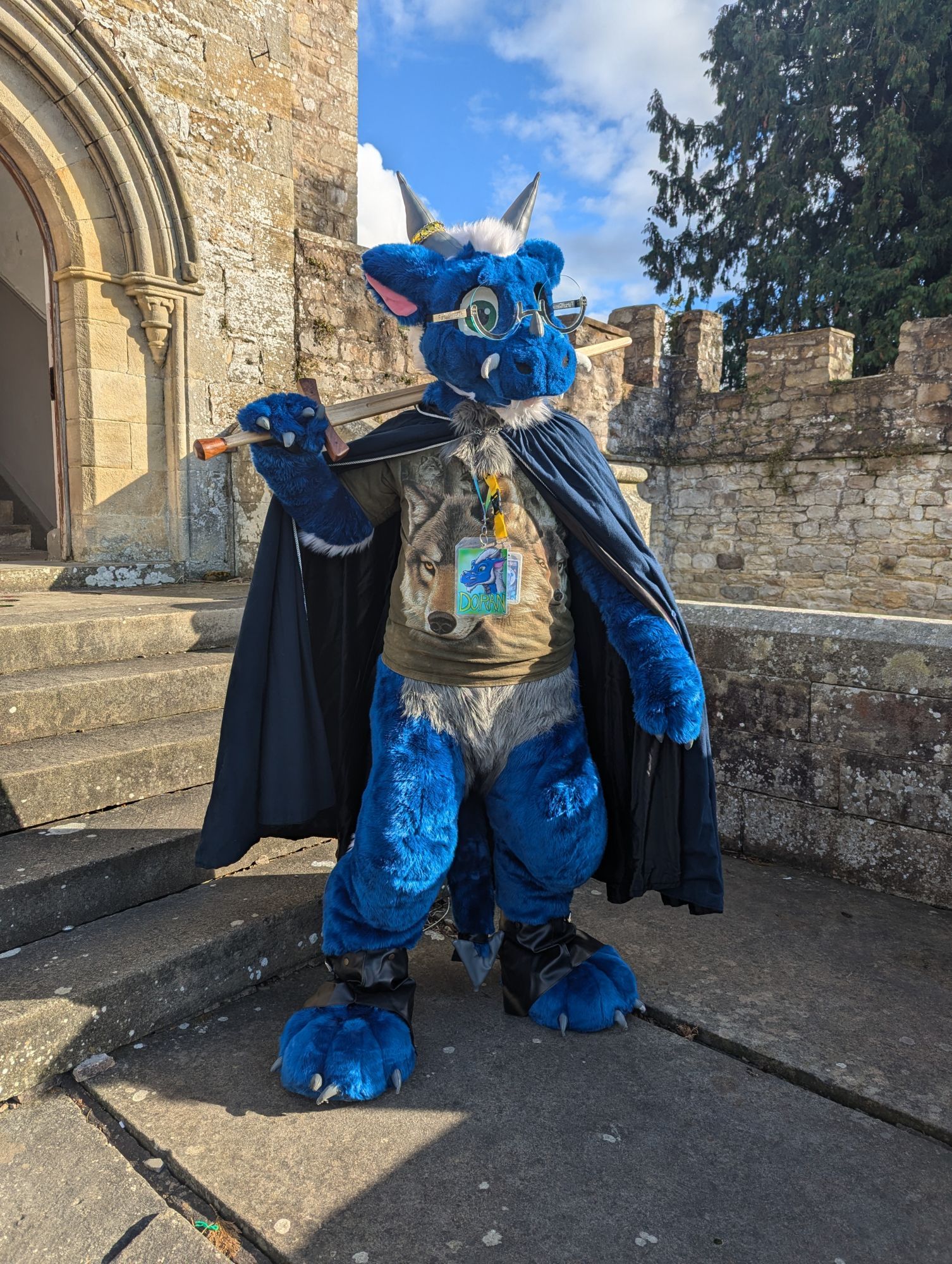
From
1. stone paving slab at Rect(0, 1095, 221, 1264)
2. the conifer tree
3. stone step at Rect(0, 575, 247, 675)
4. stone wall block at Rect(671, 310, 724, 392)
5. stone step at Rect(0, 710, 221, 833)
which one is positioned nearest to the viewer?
stone paving slab at Rect(0, 1095, 221, 1264)

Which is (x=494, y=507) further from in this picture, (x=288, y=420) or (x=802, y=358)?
(x=802, y=358)

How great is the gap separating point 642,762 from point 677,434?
9918mm

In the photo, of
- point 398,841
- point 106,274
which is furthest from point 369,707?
point 106,274

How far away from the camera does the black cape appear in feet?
7.48

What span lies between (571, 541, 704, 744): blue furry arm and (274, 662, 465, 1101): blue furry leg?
506 mm

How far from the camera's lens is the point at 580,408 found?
10.2 metres

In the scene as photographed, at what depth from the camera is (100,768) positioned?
2.85 m

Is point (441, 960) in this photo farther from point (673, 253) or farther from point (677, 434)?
point (673, 253)

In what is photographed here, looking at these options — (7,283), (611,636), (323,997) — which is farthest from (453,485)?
(7,283)

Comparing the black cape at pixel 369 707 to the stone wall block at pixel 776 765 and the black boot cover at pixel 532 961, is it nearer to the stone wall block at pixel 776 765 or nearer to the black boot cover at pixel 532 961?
the black boot cover at pixel 532 961

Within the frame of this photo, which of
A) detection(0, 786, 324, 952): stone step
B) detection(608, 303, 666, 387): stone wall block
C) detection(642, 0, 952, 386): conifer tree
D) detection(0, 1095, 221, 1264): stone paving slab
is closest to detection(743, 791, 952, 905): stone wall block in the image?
detection(0, 786, 324, 952): stone step

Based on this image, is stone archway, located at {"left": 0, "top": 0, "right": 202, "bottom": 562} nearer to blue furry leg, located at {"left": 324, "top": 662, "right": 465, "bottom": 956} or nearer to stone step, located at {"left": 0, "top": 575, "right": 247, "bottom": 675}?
stone step, located at {"left": 0, "top": 575, "right": 247, "bottom": 675}

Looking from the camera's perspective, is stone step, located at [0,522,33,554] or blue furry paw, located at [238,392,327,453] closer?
blue furry paw, located at [238,392,327,453]

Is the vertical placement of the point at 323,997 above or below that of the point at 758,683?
below
